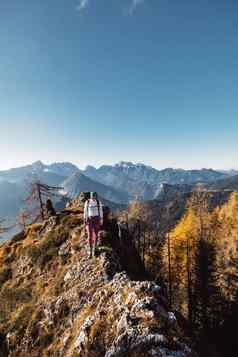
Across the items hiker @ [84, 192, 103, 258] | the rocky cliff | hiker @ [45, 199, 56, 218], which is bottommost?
the rocky cliff

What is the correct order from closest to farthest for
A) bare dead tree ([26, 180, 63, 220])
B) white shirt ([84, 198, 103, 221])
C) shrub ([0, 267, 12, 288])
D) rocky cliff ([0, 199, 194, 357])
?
rocky cliff ([0, 199, 194, 357]), white shirt ([84, 198, 103, 221]), shrub ([0, 267, 12, 288]), bare dead tree ([26, 180, 63, 220])

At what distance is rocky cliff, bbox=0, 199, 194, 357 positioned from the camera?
1161cm

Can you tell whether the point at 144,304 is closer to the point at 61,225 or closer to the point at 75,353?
the point at 75,353

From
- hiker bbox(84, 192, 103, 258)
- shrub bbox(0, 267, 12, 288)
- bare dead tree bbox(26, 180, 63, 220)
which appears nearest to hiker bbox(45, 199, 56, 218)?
shrub bbox(0, 267, 12, 288)

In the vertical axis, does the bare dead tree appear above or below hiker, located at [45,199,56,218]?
above

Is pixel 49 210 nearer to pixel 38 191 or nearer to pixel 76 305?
pixel 38 191

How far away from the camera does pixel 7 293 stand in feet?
75.8

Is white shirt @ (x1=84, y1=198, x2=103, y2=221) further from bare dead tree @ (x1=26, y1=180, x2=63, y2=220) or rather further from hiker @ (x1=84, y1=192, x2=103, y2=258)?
bare dead tree @ (x1=26, y1=180, x2=63, y2=220)

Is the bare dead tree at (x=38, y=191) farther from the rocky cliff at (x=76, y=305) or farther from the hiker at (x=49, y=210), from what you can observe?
the rocky cliff at (x=76, y=305)

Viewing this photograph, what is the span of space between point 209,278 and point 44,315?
41902 mm

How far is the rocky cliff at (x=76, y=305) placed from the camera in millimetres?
11609

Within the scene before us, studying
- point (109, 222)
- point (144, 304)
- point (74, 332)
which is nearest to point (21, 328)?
point (74, 332)

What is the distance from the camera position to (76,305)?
16.9 metres

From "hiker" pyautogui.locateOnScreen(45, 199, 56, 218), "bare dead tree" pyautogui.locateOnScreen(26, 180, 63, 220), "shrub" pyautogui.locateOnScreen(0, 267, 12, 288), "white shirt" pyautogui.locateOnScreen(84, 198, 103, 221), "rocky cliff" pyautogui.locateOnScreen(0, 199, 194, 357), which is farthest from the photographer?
"bare dead tree" pyautogui.locateOnScreen(26, 180, 63, 220)
